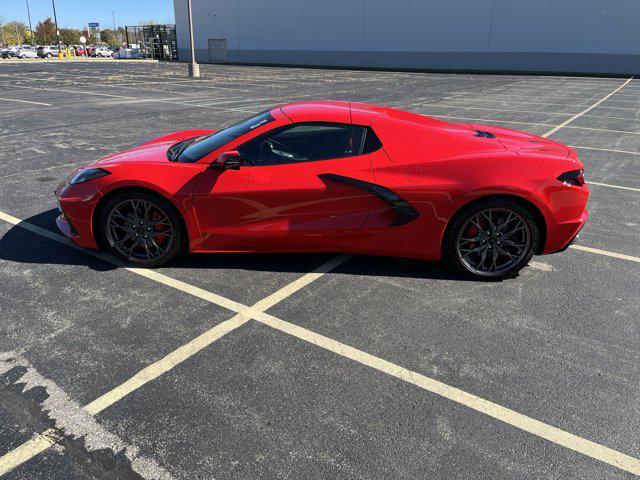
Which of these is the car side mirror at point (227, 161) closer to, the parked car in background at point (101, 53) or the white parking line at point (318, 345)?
the white parking line at point (318, 345)

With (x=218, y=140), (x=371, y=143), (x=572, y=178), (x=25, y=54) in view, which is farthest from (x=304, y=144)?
(x=25, y=54)

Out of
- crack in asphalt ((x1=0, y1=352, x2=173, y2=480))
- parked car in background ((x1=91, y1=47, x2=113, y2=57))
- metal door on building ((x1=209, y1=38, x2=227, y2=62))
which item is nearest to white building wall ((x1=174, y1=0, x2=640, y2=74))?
metal door on building ((x1=209, y1=38, x2=227, y2=62))

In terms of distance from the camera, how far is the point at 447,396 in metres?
2.76

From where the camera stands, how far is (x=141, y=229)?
418 centimetres

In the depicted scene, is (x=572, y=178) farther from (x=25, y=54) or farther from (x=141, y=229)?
(x=25, y=54)

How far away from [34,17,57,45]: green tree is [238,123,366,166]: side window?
118 meters

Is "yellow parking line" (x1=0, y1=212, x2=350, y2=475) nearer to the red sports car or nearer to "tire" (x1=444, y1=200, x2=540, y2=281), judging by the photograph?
the red sports car

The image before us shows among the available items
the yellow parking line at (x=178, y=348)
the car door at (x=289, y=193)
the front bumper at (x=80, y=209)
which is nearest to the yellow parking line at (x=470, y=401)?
the yellow parking line at (x=178, y=348)

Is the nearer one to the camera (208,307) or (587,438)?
(587,438)

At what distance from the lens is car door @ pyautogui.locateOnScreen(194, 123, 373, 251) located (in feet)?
13.0

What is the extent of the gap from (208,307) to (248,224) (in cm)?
81

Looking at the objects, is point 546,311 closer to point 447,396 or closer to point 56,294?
point 447,396

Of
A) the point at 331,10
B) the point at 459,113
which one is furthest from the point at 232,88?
the point at 331,10

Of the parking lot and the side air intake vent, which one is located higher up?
the side air intake vent
